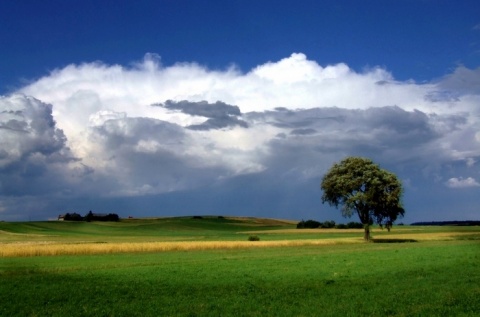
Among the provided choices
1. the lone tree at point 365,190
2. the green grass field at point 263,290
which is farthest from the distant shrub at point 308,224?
the green grass field at point 263,290

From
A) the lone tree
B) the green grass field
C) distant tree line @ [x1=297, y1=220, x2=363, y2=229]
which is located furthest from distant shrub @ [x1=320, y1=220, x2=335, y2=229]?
the green grass field

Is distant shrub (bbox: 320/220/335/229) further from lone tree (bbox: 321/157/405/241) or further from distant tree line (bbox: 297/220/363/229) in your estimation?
lone tree (bbox: 321/157/405/241)

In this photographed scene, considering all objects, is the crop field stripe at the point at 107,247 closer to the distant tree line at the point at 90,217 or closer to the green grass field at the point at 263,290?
the green grass field at the point at 263,290

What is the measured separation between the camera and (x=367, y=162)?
8300 centimetres

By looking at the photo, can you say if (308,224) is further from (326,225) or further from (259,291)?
(259,291)

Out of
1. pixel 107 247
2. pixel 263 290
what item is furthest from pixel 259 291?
pixel 107 247

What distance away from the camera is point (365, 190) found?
268ft

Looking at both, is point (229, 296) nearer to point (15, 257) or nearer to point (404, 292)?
point (404, 292)

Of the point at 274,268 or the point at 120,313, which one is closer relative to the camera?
the point at 120,313

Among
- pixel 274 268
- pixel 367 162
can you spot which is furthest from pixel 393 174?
pixel 274 268

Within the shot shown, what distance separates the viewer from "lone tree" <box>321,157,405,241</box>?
80.4 m

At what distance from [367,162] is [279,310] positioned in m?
66.8

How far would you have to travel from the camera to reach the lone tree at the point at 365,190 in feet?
264

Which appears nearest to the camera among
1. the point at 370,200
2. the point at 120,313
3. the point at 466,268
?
the point at 120,313
